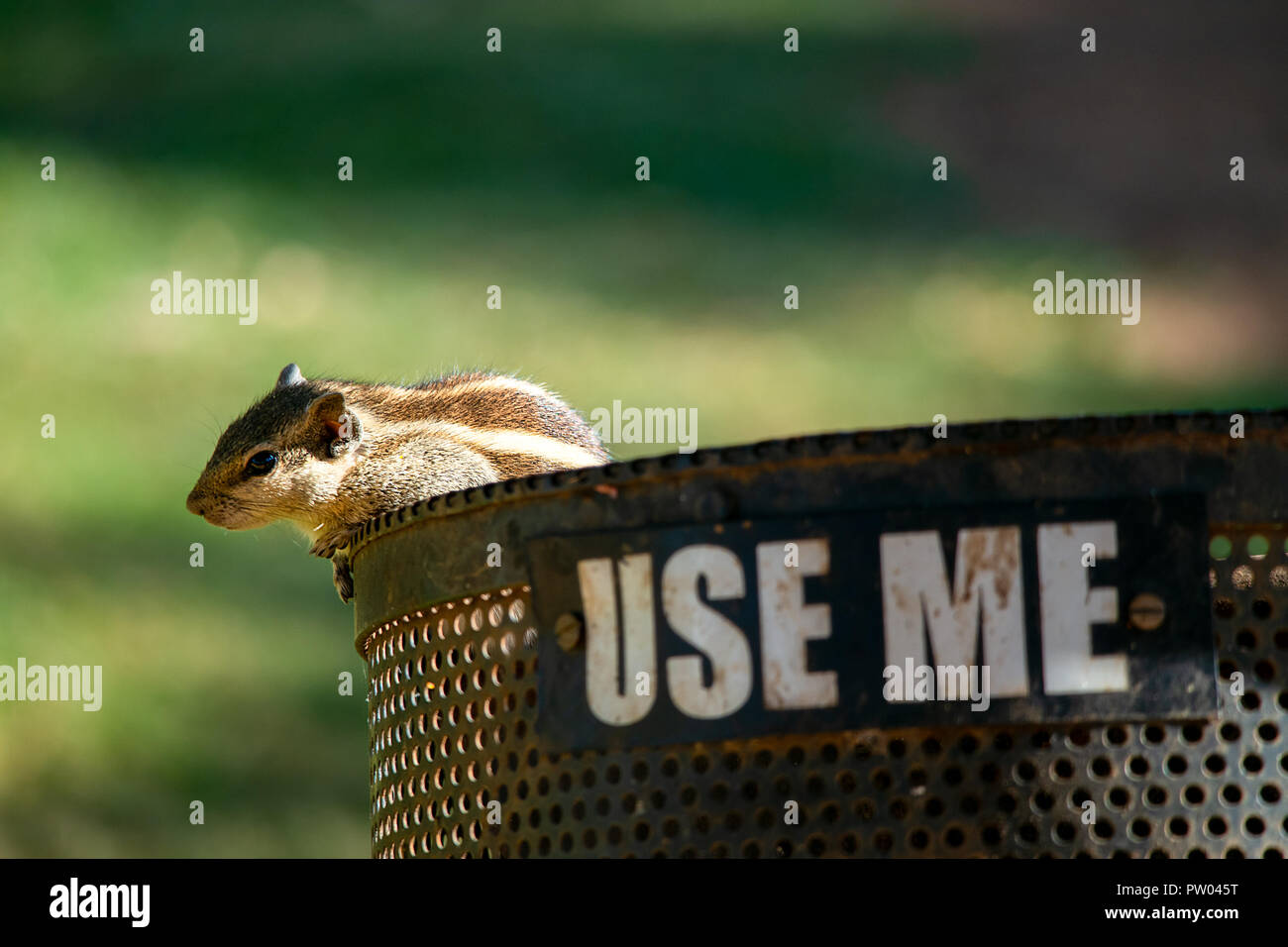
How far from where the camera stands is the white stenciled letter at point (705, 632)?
1965 millimetres

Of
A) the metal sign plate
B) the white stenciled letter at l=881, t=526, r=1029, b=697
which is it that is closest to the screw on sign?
the metal sign plate

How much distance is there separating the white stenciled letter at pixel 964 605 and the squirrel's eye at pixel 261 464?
88.8 inches

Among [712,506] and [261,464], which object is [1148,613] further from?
[261,464]

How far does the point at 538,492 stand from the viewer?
2.16 metres

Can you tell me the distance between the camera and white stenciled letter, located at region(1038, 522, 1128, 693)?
1882mm

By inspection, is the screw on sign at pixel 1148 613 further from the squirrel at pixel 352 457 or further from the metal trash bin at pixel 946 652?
the squirrel at pixel 352 457

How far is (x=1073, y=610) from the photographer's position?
74.5 inches

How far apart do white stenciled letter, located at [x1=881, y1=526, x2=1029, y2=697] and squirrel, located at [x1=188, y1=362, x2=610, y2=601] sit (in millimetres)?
1798

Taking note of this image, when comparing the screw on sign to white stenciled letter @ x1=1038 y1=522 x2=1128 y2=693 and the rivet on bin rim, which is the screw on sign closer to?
white stenciled letter @ x1=1038 y1=522 x2=1128 y2=693

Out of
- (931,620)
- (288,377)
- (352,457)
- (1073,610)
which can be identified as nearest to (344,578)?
(352,457)

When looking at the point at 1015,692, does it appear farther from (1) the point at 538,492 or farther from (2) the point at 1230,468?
(1) the point at 538,492

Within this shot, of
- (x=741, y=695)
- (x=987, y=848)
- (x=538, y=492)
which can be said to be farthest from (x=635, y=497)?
(x=987, y=848)

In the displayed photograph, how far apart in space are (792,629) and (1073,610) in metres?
0.33

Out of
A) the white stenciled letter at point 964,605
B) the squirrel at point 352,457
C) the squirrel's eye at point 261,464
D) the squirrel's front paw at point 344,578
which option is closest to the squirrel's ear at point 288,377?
the squirrel at point 352,457
